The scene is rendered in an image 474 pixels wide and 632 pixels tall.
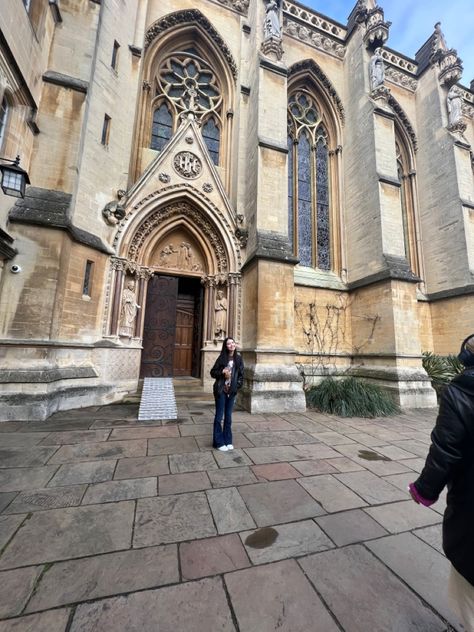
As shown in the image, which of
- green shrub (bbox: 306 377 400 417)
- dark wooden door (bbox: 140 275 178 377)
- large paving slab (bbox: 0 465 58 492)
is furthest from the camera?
dark wooden door (bbox: 140 275 178 377)

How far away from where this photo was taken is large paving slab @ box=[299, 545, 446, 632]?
1.37 metres

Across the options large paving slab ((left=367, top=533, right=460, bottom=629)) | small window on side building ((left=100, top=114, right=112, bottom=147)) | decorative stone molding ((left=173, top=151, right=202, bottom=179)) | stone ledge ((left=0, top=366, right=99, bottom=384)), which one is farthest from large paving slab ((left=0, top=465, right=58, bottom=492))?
decorative stone molding ((left=173, top=151, right=202, bottom=179))

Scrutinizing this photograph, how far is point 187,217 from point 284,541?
7.82 meters

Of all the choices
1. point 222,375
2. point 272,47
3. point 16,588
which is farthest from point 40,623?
point 272,47

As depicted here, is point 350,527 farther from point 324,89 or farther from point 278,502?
point 324,89

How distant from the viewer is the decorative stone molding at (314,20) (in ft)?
33.5

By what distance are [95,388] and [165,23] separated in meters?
11.0

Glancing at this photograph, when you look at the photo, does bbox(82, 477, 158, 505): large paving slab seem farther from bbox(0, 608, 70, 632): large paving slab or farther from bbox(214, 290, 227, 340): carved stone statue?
bbox(214, 290, 227, 340): carved stone statue

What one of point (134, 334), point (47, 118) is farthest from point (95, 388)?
point (47, 118)

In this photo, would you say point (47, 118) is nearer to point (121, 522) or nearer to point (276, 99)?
point (276, 99)

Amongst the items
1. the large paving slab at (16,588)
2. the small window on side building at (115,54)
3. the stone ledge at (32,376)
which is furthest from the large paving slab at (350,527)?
the small window on side building at (115,54)

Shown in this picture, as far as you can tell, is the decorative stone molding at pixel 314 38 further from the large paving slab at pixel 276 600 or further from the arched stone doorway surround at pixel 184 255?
the large paving slab at pixel 276 600

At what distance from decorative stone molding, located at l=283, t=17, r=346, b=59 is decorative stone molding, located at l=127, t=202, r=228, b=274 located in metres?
8.05

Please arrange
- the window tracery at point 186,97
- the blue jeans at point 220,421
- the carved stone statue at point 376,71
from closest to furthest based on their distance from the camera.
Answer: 1. the blue jeans at point 220,421
2. the window tracery at point 186,97
3. the carved stone statue at point 376,71
